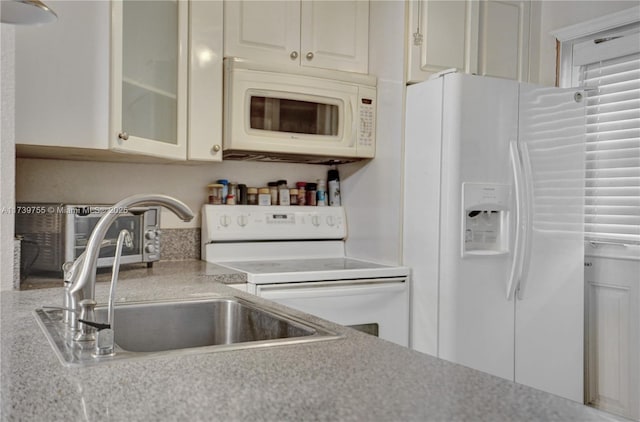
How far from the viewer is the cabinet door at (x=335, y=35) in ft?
8.36

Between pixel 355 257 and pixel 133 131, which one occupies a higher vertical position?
pixel 133 131

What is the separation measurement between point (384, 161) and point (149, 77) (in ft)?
3.68

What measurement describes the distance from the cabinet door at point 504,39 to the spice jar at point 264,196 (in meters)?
1.17

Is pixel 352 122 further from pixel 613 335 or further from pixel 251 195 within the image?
pixel 613 335

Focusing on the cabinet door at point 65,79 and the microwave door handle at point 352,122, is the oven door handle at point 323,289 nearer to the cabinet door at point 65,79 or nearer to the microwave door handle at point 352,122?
the microwave door handle at point 352,122

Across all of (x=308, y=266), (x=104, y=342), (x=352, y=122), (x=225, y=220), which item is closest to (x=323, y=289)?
(x=308, y=266)

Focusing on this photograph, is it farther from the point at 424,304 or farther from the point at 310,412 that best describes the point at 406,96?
the point at 310,412

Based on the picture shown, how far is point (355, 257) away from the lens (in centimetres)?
281

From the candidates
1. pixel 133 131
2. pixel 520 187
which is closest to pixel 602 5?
pixel 520 187

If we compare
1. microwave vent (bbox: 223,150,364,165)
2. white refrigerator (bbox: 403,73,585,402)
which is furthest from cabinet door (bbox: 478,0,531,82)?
microwave vent (bbox: 223,150,364,165)

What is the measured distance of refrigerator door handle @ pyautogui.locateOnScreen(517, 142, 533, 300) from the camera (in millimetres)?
2336

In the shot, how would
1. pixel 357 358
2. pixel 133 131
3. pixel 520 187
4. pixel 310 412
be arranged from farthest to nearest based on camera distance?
1. pixel 520 187
2. pixel 133 131
3. pixel 357 358
4. pixel 310 412

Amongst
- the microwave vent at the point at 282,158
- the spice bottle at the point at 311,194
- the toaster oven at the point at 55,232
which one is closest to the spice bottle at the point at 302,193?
the spice bottle at the point at 311,194

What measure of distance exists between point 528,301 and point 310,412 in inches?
77.0
